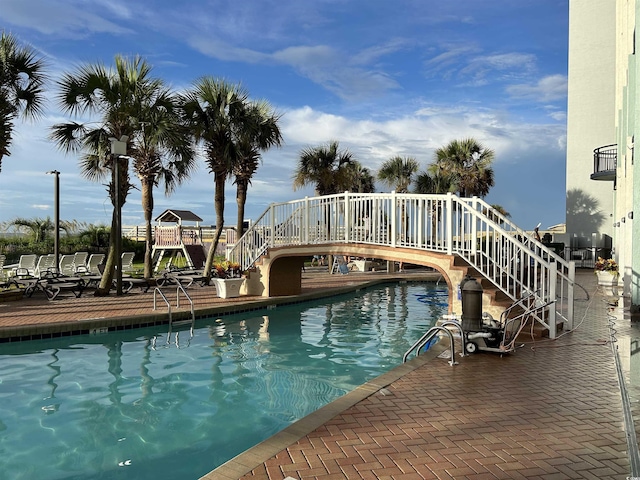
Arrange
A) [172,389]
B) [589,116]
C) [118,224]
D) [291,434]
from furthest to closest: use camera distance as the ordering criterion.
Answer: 1. [589,116]
2. [118,224]
3. [172,389]
4. [291,434]

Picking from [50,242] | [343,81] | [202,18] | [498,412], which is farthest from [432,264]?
[50,242]

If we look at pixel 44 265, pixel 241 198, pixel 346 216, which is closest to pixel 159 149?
pixel 241 198

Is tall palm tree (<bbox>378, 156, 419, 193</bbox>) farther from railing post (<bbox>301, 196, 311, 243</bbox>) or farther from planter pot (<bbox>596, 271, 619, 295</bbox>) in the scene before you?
railing post (<bbox>301, 196, 311, 243</bbox>)

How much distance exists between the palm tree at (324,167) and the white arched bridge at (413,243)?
1034cm

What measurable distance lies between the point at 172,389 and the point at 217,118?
12.7 meters

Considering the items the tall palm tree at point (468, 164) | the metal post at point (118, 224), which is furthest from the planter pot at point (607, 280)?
the tall palm tree at point (468, 164)

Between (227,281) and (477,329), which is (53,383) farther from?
(227,281)

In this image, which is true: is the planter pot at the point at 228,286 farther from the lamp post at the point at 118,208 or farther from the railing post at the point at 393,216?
the railing post at the point at 393,216

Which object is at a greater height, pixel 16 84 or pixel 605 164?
pixel 605 164

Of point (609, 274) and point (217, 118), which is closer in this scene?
point (609, 274)

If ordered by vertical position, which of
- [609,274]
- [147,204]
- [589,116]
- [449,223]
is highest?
[589,116]

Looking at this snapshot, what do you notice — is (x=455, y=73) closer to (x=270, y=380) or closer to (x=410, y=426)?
(x=270, y=380)

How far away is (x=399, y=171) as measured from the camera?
103 feet

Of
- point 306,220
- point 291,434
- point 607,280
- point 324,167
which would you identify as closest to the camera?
point 291,434
